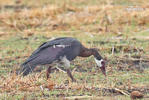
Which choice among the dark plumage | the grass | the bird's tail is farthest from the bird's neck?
the bird's tail

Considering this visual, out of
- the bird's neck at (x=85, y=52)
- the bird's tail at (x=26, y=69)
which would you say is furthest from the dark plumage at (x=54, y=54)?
the bird's neck at (x=85, y=52)

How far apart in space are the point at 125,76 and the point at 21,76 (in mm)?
1704

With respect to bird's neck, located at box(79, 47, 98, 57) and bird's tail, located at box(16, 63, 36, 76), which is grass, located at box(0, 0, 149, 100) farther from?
bird's neck, located at box(79, 47, 98, 57)

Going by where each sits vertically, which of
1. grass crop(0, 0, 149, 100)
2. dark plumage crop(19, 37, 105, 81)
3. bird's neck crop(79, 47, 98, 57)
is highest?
dark plumage crop(19, 37, 105, 81)

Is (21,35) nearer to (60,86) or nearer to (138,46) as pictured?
(138,46)

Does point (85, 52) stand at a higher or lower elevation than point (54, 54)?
lower

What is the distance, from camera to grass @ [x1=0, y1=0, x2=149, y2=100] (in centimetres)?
616

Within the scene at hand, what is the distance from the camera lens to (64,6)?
13.2 metres

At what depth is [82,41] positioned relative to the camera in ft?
33.7

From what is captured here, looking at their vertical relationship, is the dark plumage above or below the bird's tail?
above

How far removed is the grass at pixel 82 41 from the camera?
6.16m

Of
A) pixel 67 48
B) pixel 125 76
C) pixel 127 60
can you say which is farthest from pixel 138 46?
pixel 67 48

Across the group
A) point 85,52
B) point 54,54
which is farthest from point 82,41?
point 54,54

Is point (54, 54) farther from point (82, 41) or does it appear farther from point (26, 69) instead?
point (82, 41)
